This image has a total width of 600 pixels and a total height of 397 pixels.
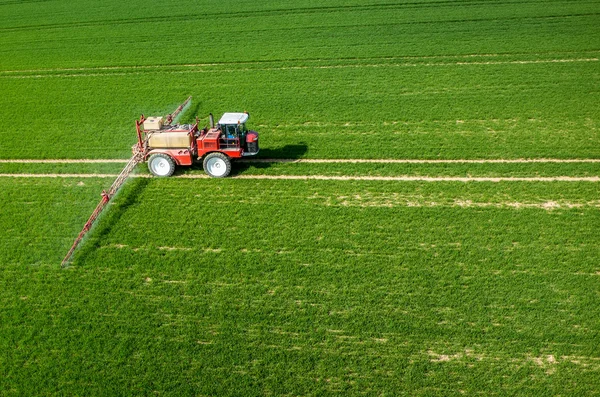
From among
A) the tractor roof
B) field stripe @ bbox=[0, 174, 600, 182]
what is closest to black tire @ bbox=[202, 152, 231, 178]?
field stripe @ bbox=[0, 174, 600, 182]

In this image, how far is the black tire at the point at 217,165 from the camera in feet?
66.3

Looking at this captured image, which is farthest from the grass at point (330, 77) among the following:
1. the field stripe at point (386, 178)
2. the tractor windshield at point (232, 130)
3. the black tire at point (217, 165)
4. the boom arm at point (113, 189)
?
the black tire at point (217, 165)

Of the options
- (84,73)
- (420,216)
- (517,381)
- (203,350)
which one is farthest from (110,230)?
(84,73)

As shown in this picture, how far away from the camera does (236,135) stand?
2030 cm

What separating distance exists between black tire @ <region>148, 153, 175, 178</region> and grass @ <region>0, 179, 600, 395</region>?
4.12 feet

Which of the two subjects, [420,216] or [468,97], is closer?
[420,216]

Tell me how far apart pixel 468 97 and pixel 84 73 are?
2361 cm

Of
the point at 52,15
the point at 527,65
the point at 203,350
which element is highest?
the point at 52,15

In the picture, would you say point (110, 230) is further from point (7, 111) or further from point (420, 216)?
point (7, 111)

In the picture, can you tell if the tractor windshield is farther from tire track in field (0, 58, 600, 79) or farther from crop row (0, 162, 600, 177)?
tire track in field (0, 58, 600, 79)

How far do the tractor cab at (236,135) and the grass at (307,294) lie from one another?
1880 mm

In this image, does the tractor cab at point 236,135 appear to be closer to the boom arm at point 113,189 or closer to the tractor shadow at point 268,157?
the tractor shadow at point 268,157

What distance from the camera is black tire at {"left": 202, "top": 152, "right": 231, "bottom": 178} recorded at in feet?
66.3

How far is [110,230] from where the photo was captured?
58.7 ft
